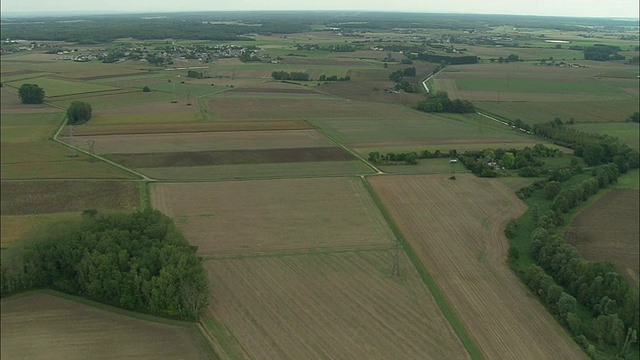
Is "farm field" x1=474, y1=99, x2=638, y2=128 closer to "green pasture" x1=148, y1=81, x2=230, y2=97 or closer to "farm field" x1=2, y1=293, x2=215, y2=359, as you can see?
"green pasture" x1=148, y1=81, x2=230, y2=97

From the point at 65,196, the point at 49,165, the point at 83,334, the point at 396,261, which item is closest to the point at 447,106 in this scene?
the point at 396,261

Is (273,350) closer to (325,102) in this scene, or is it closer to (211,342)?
(211,342)

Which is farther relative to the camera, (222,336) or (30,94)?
(30,94)

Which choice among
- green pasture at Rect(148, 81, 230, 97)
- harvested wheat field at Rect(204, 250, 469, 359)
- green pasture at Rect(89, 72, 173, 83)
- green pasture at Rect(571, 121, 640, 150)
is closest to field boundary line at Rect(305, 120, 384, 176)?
harvested wheat field at Rect(204, 250, 469, 359)

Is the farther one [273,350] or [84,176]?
[84,176]

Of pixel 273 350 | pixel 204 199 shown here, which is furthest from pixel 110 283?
pixel 204 199

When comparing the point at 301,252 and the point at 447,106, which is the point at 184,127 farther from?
the point at 447,106

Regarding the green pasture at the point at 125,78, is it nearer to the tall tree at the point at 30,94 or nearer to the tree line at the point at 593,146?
the tall tree at the point at 30,94
